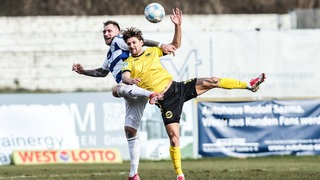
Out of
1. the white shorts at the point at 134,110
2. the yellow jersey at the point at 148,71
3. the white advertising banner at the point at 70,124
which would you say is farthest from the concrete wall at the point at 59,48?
the yellow jersey at the point at 148,71

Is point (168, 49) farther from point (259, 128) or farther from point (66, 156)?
point (259, 128)

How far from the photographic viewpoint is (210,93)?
2652cm

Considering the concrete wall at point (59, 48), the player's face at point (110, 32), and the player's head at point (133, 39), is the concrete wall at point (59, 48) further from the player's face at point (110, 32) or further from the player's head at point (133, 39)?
the player's head at point (133, 39)

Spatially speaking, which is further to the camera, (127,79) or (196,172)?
(196,172)

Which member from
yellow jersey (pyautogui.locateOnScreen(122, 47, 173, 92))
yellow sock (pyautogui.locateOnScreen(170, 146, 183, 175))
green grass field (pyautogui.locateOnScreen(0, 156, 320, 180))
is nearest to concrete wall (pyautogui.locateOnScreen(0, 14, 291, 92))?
green grass field (pyautogui.locateOnScreen(0, 156, 320, 180))

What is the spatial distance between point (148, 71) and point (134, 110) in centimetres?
100

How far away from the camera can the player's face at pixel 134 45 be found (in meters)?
15.7

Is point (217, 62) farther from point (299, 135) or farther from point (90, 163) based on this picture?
point (90, 163)

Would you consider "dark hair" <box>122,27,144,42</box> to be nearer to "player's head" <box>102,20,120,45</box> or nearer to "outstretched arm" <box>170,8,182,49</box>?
"outstretched arm" <box>170,8,182,49</box>

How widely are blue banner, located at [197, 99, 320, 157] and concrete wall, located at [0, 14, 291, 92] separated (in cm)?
498

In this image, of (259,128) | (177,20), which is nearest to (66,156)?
(259,128)

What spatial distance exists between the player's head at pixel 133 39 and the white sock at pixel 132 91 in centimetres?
58

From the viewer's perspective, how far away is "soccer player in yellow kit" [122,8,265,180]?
15.7m

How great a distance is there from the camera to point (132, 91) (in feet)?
51.4
